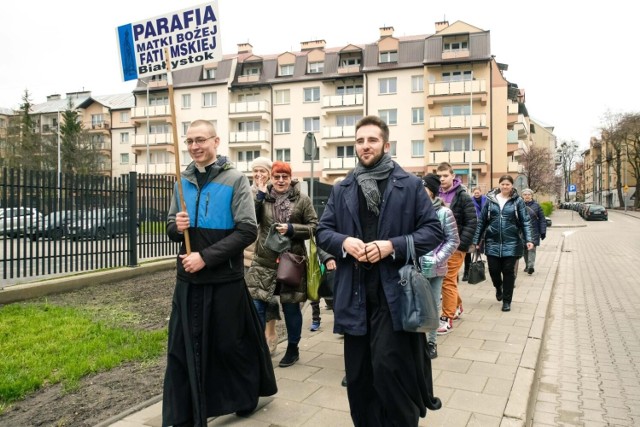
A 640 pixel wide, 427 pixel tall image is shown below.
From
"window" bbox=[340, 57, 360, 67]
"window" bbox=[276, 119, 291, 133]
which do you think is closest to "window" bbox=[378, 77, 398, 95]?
"window" bbox=[340, 57, 360, 67]

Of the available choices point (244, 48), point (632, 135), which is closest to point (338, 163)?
point (244, 48)

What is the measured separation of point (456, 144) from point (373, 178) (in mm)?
43714

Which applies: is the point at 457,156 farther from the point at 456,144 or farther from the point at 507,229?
the point at 507,229

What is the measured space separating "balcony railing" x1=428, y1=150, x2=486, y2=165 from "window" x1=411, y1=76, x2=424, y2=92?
19.6 feet

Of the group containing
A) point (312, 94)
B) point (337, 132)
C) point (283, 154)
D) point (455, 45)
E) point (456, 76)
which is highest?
point (455, 45)

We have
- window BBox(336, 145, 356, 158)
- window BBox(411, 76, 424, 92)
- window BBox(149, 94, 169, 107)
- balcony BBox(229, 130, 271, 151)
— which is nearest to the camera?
window BBox(411, 76, 424, 92)

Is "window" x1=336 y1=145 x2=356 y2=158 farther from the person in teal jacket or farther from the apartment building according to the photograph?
the person in teal jacket

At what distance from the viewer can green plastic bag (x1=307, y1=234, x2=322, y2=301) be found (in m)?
4.82

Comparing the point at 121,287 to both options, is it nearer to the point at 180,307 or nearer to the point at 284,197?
the point at 284,197

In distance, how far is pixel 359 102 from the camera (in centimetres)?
4619

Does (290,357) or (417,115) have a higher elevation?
(417,115)

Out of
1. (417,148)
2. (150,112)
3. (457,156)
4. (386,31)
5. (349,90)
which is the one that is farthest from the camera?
(150,112)

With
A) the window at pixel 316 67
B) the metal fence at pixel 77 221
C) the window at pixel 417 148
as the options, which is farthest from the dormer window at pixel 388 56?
the metal fence at pixel 77 221

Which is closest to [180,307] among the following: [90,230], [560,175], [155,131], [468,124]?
[90,230]
